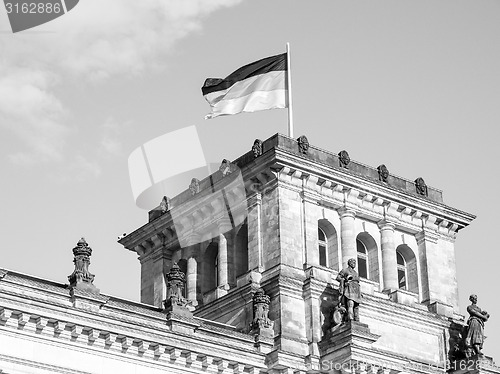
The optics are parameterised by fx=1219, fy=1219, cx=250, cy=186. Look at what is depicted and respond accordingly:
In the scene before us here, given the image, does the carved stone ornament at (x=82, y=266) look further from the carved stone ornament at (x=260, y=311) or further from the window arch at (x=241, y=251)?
the window arch at (x=241, y=251)

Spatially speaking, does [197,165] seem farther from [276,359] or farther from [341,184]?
[276,359]

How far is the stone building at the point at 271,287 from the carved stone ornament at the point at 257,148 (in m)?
0.07

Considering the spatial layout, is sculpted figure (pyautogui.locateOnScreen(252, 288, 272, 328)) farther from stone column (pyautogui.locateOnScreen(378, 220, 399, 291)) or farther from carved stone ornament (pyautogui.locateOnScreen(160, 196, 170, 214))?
carved stone ornament (pyautogui.locateOnScreen(160, 196, 170, 214))

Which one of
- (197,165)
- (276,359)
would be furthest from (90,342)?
(197,165)

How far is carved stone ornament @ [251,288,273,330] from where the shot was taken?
4656 centimetres

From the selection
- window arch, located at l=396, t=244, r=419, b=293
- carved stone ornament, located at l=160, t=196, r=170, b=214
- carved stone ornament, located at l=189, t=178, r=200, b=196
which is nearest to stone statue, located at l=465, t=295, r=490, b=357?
window arch, located at l=396, t=244, r=419, b=293

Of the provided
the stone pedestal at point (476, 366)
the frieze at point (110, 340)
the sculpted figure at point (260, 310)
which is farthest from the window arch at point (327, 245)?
the frieze at point (110, 340)

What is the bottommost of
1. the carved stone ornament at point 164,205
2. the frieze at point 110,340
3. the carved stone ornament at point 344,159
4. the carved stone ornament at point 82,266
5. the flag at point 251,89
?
the frieze at point 110,340

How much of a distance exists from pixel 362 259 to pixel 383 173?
13.1ft

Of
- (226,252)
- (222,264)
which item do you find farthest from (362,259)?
(222,264)

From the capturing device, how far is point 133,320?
4259cm

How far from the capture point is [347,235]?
50938 millimetres

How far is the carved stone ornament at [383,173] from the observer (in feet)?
174

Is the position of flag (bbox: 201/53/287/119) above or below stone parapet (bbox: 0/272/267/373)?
above
